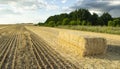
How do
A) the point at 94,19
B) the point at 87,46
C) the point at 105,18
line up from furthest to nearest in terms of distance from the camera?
the point at 94,19 < the point at 105,18 < the point at 87,46

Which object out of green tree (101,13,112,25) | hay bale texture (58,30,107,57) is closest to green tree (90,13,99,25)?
green tree (101,13,112,25)

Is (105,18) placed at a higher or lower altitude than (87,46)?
lower

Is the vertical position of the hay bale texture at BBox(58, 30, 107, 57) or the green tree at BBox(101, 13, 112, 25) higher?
the hay bale texture at BBox(58, 30, 107, 57)

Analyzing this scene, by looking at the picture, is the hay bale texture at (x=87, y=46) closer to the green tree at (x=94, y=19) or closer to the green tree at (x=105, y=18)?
the green tree at (x=105, y=18)

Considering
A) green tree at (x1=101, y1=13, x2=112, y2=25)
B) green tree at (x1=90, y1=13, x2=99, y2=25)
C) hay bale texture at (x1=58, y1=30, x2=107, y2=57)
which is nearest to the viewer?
hay bale texture at (x1=58, y1=30, x2=107, y2=57)

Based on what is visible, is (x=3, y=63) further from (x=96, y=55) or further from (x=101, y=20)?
(x=101, y=20)

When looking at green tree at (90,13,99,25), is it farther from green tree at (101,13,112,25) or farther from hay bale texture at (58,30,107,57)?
hay bale texture at (58,30,107,57)

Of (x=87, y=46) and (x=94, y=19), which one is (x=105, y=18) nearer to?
(x=94, y=19)

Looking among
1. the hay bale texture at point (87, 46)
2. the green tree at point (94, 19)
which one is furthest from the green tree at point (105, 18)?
the hay bale texture at point (87, 46)

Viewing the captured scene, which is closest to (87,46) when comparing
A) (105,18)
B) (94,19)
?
(105,18)

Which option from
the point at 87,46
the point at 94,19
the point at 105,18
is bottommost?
the point at 94,19

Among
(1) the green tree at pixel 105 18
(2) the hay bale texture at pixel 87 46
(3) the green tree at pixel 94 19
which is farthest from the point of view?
(3) the green tree at pixel 94 19

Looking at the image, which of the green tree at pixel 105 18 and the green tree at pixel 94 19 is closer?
the green tree at pixel 105 18

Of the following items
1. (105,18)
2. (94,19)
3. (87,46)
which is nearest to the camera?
(87,46)
